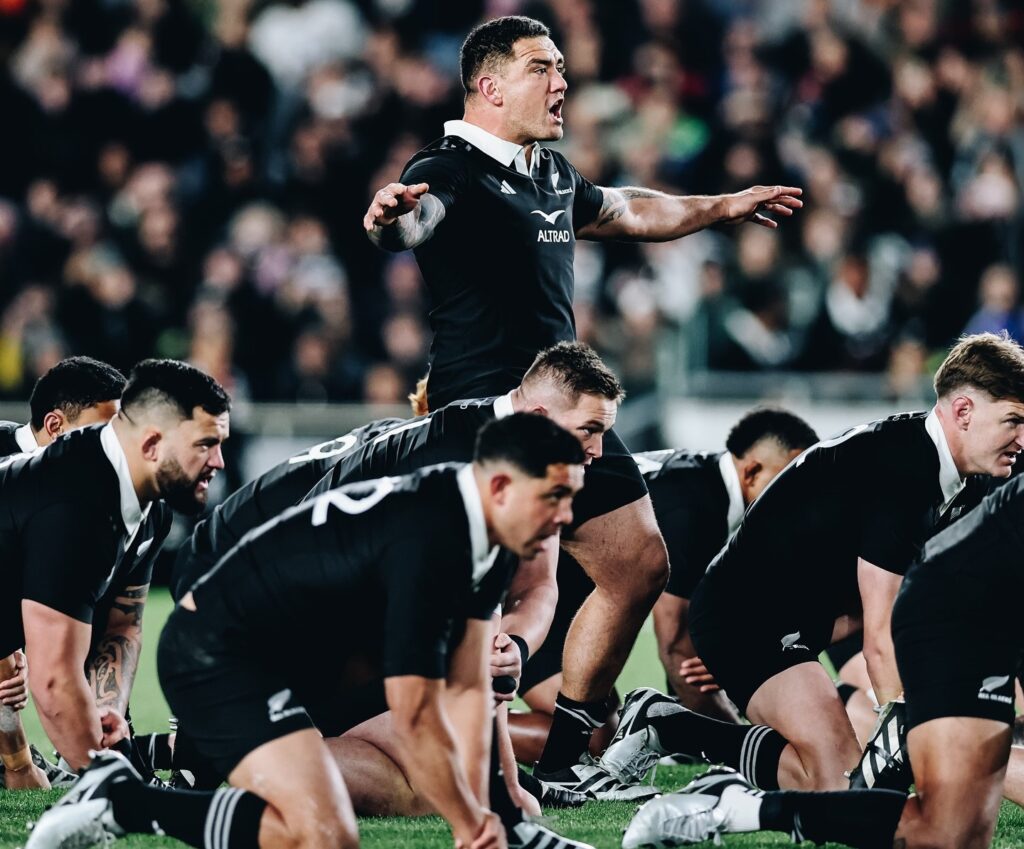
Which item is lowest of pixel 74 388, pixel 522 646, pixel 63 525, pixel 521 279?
pixel 522 646

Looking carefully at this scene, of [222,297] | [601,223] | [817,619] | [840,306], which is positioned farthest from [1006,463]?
[222,297]

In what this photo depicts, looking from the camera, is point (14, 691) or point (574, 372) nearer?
point (574, 372)

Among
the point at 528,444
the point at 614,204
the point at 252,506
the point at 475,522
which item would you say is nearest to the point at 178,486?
the point at 252,506

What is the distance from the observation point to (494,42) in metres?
6.66

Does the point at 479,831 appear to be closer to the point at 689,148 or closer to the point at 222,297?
the point at 222,297

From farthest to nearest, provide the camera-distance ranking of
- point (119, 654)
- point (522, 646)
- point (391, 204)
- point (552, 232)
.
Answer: point (119, 654)
point (552, 232)
point (522, 646)
point (391, 204)

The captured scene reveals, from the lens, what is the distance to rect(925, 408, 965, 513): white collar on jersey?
5859mm

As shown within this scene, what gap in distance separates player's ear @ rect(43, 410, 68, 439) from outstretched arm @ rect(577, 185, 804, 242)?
2117 millimetres

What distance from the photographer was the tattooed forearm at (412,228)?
18.9 ft

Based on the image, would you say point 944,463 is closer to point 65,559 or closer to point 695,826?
point 695,826

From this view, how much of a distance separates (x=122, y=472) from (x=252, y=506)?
0.73 metres

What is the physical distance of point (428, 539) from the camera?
467 centimetres

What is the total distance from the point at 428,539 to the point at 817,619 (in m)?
2.37

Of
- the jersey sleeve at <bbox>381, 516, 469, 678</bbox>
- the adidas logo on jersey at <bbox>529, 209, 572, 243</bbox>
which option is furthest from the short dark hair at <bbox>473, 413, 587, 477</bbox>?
the adidas logo on jersey at <bbox>529, 209, 572, 243</bbox>
